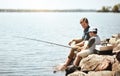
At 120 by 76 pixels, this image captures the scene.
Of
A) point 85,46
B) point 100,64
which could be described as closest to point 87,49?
point 85,46

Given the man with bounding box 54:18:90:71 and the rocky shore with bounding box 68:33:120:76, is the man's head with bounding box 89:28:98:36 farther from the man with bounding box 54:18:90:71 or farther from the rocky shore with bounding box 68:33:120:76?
the rocky shore with bounding box 68:33:120:76

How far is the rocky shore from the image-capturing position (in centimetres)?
1363

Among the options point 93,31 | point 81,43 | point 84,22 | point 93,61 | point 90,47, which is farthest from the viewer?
point 81,43

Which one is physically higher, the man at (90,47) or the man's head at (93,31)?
the man's head at (93,31)

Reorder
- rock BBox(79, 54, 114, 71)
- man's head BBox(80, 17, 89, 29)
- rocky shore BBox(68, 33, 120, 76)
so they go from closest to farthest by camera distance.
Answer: rocky shore BBox(68, 33, 120, 76), rock BBox(79, 54, 114, 71), man's head BBox(80, 17, 89, 29)

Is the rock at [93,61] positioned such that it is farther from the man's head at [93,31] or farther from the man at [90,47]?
the man's head at [93,31]

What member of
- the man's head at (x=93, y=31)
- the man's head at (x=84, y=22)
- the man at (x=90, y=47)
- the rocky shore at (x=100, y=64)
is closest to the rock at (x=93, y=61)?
the rocky shore at (x=100, y=64)

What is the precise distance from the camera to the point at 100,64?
47.1ft

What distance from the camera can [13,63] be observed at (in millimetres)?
20438

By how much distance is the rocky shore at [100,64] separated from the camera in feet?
44.7

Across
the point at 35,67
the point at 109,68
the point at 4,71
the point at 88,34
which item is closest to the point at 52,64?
the point at 35,67

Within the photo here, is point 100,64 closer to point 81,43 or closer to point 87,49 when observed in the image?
point 87,49

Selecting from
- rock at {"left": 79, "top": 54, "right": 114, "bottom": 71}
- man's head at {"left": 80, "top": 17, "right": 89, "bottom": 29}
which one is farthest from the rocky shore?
man's head at {"left": 80, "top": 17, "right": 89, "bottom": 29}

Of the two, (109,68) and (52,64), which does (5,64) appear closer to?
(52,64)
